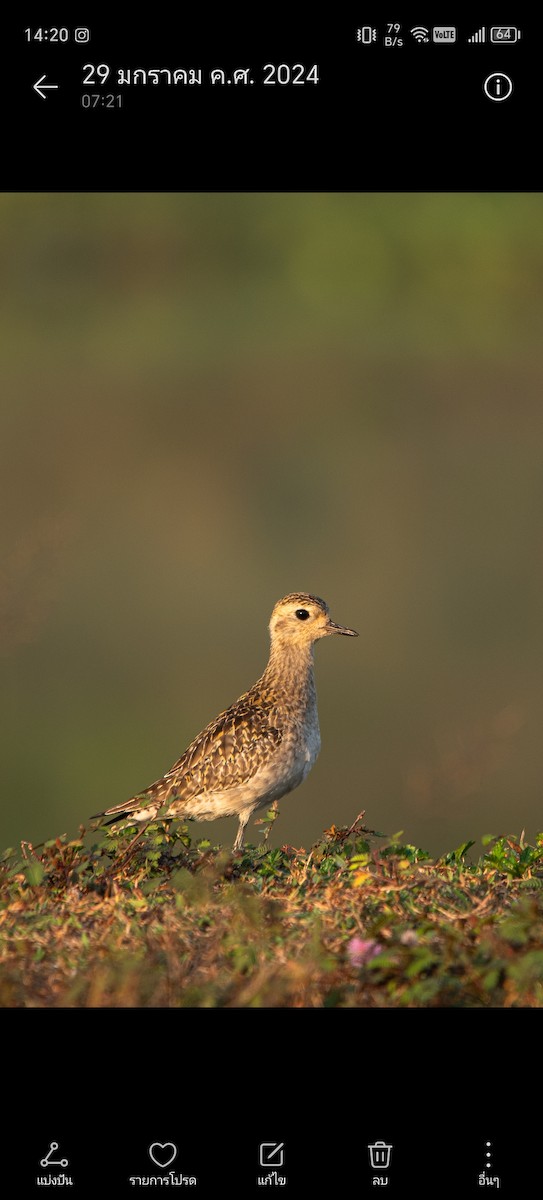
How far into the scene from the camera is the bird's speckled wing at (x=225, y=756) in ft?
29.3

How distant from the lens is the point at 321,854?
20.5 ft

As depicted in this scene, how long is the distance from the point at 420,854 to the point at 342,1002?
244cm

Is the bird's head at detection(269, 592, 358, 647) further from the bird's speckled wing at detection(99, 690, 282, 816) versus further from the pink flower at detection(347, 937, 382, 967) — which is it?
the pink flower at detection(347, 937, 382, 967)

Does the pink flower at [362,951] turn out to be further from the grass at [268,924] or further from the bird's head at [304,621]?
the bird's head at [304,621]

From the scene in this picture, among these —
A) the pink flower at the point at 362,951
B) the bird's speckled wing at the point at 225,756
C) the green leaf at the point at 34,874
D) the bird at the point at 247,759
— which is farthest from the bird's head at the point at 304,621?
the pink flower at the point at 362,951

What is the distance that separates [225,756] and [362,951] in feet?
15.8

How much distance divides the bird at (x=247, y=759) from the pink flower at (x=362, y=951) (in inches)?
161

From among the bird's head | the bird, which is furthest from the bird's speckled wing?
the bird's head

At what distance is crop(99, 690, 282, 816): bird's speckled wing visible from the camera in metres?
8.92
